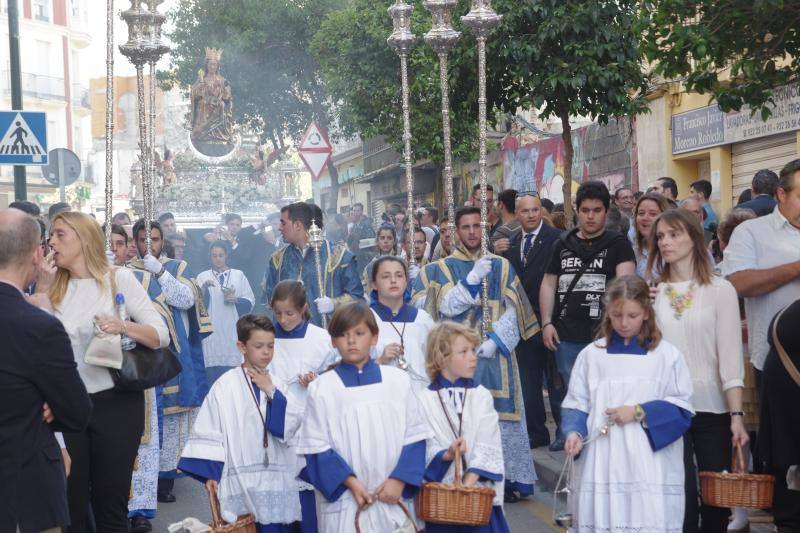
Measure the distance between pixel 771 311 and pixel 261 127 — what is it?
117 ft

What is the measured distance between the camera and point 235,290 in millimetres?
12562

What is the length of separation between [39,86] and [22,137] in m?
49.7

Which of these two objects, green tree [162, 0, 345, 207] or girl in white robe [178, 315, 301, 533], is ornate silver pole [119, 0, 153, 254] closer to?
girl in white robe [178, 315, 301, 533]

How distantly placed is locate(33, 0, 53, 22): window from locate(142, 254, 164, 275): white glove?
185 feet

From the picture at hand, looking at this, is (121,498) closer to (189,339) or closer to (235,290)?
(189,339)

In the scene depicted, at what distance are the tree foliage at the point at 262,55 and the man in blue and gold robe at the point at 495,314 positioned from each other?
31919 millimetres

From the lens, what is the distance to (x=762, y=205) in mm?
9453

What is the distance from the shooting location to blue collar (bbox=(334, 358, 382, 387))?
569 cm

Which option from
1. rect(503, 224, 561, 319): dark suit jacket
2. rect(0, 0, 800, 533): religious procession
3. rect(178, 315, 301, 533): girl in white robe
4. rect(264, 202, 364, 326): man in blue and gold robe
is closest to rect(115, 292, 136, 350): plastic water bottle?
rect(0, 0, 800, 533): religious procession

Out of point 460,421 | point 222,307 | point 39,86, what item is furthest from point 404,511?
point 39,86

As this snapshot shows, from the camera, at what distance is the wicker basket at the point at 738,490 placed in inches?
225

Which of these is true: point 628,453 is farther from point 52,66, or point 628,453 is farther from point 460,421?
point 52,66

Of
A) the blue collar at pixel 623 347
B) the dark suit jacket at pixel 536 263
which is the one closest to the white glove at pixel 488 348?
the dark suit jacket at pixel 536 263

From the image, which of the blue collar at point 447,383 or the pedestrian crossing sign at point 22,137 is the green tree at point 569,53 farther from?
the blue collar at point 447,383
